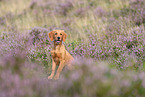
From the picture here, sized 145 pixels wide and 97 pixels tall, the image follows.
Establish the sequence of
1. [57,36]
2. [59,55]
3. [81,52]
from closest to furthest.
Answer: [59,55]
[57,36]
[81,52]

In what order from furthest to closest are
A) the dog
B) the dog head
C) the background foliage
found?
the dog head
the dog
the background foliage

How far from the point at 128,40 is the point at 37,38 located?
321 cm

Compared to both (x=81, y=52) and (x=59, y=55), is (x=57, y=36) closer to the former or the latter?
(x=59, y=55)

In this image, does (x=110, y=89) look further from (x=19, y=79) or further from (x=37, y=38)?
(x=37, y=38)

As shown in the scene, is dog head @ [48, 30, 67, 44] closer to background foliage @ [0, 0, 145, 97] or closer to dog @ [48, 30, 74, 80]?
dog @ [48, 30, 74, 80]

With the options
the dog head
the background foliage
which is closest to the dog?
the dog head

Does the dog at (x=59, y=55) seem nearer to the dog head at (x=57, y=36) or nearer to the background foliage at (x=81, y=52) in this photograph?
the dog head at (x=57, y=36)

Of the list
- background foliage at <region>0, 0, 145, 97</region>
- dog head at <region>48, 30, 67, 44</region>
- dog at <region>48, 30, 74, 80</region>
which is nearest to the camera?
background foliage at <region>0, 0, 145, 97</region>

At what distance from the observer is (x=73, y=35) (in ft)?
22.1

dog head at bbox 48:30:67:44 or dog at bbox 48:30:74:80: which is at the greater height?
dog head at bbox 48:30:67:44

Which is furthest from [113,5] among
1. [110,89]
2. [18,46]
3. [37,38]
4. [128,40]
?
[110,89]

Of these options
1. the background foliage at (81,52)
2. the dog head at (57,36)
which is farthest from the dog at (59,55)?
the background foliage at (81,52)

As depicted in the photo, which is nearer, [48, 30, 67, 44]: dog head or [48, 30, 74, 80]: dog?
[48, 30, 74, 80]: dog

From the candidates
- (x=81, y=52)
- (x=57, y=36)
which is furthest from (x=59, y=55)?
(x=81, y=52)
